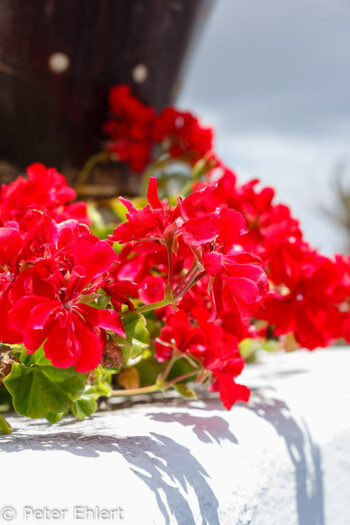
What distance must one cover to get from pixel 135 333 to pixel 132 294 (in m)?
0.02

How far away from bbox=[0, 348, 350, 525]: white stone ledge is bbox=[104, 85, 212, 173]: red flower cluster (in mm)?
415

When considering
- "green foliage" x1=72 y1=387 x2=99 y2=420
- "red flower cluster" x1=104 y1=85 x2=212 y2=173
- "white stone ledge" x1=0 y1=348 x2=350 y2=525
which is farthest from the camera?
"red flower cluster" x1=104 y1=85 x2=212 y2=173

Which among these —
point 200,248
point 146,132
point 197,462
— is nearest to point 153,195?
point 200,248

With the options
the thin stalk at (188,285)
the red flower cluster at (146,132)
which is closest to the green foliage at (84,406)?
the thin stalk at (188,285)

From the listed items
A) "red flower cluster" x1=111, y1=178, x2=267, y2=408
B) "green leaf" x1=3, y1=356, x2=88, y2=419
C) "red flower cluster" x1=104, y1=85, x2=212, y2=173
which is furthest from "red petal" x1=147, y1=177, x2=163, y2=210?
"red flower cluster" x1=104, y1=85, x2=212, y2=173

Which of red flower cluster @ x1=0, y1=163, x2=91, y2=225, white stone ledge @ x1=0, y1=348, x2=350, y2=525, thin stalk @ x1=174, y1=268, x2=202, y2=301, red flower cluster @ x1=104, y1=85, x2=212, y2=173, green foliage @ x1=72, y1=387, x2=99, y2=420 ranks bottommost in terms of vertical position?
white stone ledge @ x1=0, y1=348, x2=350, y2=525

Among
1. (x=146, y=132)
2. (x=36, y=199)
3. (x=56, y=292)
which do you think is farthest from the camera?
(x=146, y=132)

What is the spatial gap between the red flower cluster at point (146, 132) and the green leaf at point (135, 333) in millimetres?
559

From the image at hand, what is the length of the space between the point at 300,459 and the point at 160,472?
17 cm

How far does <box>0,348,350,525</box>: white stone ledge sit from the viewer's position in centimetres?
24

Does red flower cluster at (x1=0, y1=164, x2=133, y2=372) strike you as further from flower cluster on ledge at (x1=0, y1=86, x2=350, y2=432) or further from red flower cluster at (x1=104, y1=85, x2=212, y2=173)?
red flower cluster at (x1=104, y1=85, x2=212, y2=173)

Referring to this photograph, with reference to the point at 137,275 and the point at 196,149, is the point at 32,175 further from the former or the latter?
the point at 196,149

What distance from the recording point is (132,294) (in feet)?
1.05

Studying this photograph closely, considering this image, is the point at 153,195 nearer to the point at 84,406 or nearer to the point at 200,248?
the point at 200,248
